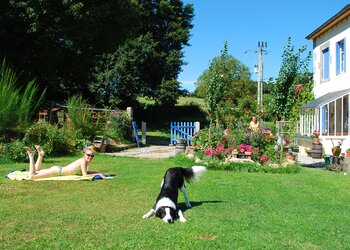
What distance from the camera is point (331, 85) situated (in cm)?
2027

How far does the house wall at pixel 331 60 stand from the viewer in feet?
60.8

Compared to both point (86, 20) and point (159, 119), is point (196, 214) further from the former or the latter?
point (159, 119)

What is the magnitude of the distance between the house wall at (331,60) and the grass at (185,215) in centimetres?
980

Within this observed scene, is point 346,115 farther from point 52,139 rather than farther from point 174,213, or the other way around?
point 174,213

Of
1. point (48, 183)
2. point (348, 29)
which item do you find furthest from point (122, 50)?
point (48, 183)

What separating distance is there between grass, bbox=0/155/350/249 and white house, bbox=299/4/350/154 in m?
8.70

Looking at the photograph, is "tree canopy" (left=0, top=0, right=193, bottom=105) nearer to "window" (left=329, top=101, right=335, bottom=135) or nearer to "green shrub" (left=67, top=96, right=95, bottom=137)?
"green shrub" (left=67, top=96, right=95, bottom=137)

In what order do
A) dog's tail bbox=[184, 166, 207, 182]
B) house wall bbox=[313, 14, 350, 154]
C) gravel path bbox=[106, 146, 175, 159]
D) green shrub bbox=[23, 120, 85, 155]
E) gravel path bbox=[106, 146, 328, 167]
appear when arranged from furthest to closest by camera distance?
1. house wall bbox=[313, 14, 350, 154]
2. gravel path bbox=[106, 146, 175, 159]
3. gravel path bbox=[106, 146, 328, 167]
4. green shrub bbox=[23, 120, 85, 155]
5. dog's tail bbox=[184, 166, 207, 182]

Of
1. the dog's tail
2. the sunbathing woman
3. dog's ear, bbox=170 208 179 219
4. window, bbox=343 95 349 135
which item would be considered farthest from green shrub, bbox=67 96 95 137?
dog's ear, bbox=170 208 179 219

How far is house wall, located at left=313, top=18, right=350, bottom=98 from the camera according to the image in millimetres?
18527

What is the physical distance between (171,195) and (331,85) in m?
15.9

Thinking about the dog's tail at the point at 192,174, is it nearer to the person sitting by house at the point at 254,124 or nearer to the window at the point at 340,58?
the person sitting by house at the point at 254,124

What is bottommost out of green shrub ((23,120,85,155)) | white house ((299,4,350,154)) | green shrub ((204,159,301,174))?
green shrub ((204,159,301,174))

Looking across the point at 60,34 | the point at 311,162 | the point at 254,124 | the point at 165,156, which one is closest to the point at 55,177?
the point at 254,124
